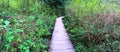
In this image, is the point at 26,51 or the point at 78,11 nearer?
the point at 26,51

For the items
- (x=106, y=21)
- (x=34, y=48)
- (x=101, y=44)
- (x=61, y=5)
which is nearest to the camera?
(x=34, y=48)

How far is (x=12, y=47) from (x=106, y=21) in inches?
112

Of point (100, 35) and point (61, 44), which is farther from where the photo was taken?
point (61, 44)

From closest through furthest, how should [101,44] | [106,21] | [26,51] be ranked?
[26,51]
[101,44]
[106,21]

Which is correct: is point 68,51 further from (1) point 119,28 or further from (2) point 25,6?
(2) point 25,6

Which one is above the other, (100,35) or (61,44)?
(100,35)

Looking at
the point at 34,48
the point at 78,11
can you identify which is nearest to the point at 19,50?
the point at 34,48

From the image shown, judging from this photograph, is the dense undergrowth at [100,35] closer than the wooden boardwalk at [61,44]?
Yes

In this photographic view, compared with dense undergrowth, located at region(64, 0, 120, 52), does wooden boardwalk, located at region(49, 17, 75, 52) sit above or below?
below

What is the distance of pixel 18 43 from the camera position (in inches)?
135

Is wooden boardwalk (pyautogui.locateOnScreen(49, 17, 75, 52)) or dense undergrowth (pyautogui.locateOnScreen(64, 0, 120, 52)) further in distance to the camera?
wooden boardwalk (pyautogui.locateOnScreen(49, 17, 75, 52))

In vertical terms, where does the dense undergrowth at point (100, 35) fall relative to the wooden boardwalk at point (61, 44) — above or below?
above

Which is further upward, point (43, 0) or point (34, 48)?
point (43, 0)

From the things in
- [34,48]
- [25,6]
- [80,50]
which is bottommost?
A: [80,50]
